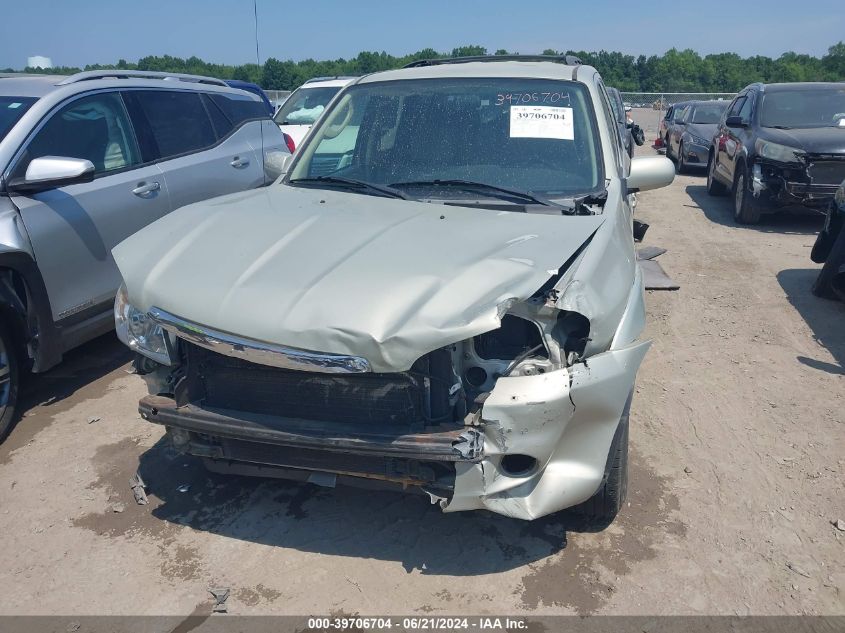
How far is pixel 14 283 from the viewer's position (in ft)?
13.7

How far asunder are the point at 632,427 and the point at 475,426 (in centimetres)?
191

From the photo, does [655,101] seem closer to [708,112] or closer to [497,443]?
[708,112]

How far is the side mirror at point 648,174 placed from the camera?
4.07 meters

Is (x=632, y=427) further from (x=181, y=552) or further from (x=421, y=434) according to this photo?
(x=181, y=552)

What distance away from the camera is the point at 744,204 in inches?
369

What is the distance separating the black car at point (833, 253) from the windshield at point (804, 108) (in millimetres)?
3584

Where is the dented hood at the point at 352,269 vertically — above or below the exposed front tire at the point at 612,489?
above

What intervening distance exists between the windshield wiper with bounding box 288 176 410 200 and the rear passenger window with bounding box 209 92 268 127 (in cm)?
293

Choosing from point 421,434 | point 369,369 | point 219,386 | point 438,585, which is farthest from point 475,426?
point 219,386

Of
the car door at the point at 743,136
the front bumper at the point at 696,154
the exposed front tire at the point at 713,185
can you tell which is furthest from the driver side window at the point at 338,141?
the front bumper at the point at 696,154

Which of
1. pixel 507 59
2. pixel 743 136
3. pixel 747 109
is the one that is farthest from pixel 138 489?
pixel 747 109

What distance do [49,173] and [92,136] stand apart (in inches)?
34.8

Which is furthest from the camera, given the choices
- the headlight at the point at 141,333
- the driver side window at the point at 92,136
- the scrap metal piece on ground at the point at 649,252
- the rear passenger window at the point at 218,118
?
the scrap metal piece on ground at the point at 649,252

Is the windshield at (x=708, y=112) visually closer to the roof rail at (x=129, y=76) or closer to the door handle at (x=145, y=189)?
the roof rail at (x=129, y=76)
